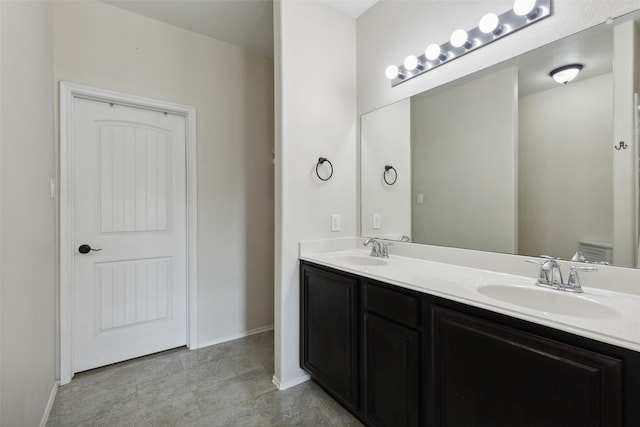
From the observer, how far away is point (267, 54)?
2871 millimetres

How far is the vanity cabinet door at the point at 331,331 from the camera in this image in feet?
5.27

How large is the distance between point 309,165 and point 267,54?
5.01 feet

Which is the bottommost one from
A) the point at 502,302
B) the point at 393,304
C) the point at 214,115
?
the point at 393,304

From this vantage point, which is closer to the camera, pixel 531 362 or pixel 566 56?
pixel 531 362

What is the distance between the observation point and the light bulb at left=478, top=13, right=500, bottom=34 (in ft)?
4.75

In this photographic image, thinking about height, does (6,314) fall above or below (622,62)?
below

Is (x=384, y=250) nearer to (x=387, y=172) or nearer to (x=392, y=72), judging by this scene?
(x=387, y=172)

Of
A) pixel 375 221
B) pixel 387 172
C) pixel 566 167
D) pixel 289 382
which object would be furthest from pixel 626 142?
pixel 289 382

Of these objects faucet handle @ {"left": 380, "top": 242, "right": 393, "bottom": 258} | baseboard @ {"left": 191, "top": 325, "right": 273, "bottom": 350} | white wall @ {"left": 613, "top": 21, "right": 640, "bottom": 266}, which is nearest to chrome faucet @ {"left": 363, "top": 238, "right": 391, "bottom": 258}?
faucet handle @ {"left": 380, "top": 242, "right": 393, "bottom": 258}

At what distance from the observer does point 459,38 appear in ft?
5.19

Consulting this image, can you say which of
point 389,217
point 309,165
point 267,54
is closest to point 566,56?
point 389,217

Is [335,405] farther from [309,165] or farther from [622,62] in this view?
[622,62]

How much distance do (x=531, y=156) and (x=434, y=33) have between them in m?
0.96

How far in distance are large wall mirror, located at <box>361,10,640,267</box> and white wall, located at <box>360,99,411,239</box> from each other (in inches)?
0.4
